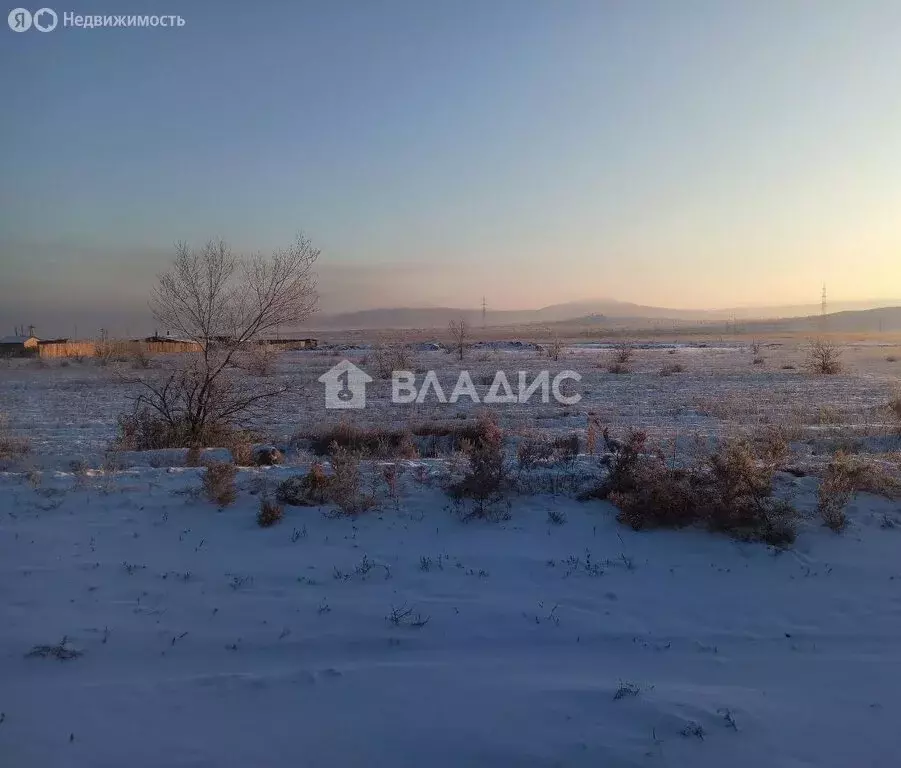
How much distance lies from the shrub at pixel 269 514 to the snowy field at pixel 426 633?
9 cm

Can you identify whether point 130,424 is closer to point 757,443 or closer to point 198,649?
point 198,649

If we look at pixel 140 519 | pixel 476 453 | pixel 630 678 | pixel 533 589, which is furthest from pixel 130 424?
pixel 630 678

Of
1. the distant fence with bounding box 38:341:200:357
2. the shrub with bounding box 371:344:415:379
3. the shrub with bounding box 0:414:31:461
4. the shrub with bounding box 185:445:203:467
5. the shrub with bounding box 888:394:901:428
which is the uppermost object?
the distant fence with bounding box 38:341:200:357

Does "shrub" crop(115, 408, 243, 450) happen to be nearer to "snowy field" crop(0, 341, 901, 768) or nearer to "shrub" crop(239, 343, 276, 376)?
"shrub" crop(239, 343, 276, 376)

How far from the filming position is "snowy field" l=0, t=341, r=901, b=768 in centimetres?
360

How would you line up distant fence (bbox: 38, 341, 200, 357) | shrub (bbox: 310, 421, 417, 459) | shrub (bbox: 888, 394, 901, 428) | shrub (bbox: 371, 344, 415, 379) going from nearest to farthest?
1. shrub (bbox: 310, 421, 417, 459)
2. shrub (bbox: 888, 394, 901, 428)
3. shrub (bbox: 371, 344, 415, 379)
4. distant fence (bbox: 38, 341, 200, 357)

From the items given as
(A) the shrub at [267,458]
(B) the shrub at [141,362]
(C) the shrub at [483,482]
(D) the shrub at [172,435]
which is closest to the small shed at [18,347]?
(B) the shrub at [141,362]

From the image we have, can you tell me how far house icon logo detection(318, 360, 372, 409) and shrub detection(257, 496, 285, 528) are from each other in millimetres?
13023

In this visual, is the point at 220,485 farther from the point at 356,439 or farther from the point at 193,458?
the point at 356,439

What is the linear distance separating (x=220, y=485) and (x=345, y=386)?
68.1 ft

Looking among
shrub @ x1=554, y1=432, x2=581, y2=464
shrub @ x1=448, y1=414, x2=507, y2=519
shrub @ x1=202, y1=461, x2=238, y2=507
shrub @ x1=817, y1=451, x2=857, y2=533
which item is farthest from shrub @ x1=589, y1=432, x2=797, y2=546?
shrub @ x1=202, y1=461, x2=238, y2=507

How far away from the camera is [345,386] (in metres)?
27.7

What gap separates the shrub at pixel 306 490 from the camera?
275 inches

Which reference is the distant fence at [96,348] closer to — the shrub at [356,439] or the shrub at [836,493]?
the shrub at [356,439]
